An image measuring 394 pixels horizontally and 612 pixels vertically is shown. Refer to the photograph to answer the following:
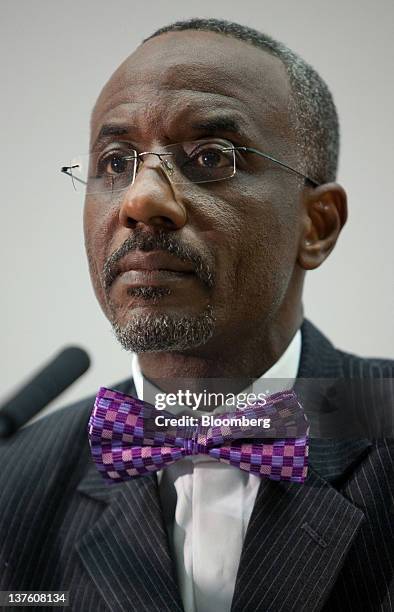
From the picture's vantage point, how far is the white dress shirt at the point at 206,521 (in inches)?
42.1

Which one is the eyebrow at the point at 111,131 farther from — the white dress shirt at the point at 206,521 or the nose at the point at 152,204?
the white dress shirt at the point at 206,521

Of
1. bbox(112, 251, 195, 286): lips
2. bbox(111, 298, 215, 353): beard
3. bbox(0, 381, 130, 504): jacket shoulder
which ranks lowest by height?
bbox(0, 381, 130, 504): jacket shoulder

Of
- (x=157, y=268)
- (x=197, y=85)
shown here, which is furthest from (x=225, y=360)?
(x=197, y=85)

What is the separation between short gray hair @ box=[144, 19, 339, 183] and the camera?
1.23 m

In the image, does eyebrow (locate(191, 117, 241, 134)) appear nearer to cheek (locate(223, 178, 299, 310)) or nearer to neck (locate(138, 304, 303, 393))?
cheek (locate(223, 178, 299, 310))

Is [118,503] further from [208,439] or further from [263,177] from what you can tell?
[263,177]

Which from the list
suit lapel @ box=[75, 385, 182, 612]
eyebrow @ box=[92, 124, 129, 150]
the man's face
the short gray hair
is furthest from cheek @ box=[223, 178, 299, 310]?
suit lapel @ box=[75, 385, 182, 612]

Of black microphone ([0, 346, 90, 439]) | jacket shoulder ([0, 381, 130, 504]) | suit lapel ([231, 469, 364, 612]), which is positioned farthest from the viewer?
jacket shoulder ([0, 381, 130, 504])

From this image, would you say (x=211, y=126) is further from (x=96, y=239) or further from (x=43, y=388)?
(x=43, y=388)

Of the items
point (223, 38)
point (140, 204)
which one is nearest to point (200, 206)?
point (140, 204)

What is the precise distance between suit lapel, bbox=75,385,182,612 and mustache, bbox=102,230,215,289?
35cm

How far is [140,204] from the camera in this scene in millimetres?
1030

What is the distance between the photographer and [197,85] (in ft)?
3.67

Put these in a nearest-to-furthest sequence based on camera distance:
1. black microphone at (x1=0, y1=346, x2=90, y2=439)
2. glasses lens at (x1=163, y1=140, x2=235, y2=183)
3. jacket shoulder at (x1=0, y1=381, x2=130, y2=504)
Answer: black microphone at (x1=0, y1=346, x2=90, y2=439) < glasses lens at (x1=163, y1=140, x2=235, y2=183) < jacket shoulder at (x1=0, y1=381, x2=130, y2=504)
